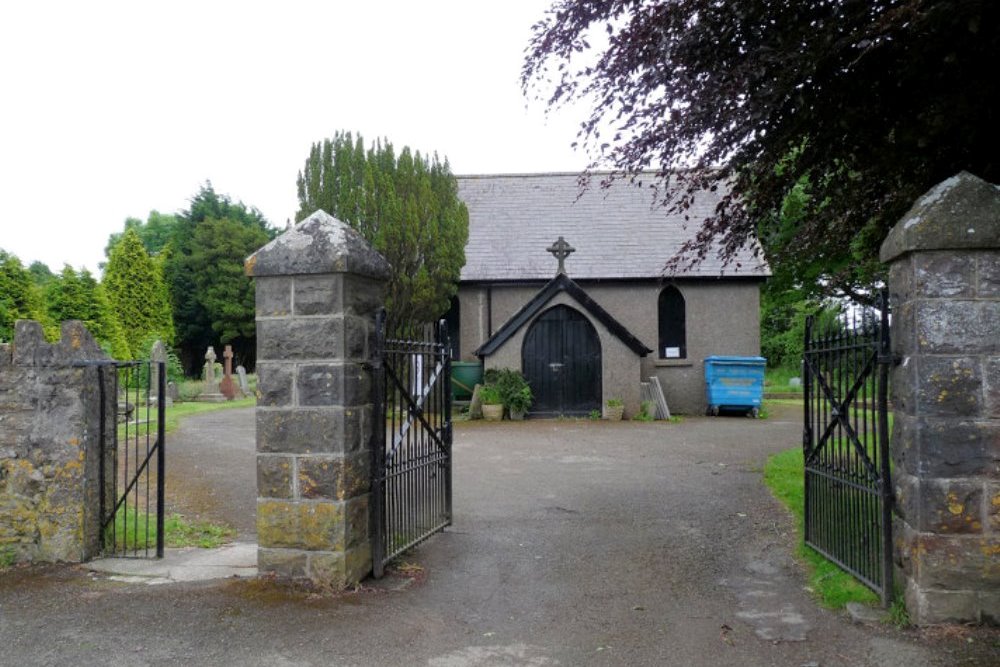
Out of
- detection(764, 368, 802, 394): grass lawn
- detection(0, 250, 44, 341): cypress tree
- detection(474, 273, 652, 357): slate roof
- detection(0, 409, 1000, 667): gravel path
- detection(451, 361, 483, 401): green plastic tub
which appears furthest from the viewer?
detection(764, 368, 802, 394): grass lawn

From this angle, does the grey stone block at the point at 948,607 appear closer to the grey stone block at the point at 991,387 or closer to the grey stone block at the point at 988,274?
the grey stone block at the point at 991,387

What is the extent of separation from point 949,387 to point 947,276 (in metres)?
0.66

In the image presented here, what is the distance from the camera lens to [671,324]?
70.0 ft

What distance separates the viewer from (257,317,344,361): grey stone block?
5.29 m

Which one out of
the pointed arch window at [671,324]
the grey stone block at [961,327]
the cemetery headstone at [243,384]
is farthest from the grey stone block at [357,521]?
the cemetery headstone at [243,384]

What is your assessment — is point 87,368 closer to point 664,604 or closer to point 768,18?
point 664,604

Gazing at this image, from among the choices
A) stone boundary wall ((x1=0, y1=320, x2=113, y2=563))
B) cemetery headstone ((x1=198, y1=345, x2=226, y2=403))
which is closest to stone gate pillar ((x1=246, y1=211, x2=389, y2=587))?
stone boundary wall ((x1=0, y1=320, x2=113, y2=563))

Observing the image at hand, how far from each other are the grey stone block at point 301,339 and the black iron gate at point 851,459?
11.7 ft

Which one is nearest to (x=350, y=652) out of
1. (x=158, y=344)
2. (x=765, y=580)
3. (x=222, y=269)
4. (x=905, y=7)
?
(x=765, y=580)

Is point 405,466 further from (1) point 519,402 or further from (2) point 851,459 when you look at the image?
(1) point 519,402

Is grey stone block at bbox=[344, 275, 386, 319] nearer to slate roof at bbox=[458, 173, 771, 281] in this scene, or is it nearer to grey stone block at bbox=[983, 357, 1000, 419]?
grey stone block at bbox=[983, 357, 1000, 419]

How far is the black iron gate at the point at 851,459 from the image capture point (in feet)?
16.1

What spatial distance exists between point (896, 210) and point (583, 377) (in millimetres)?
11606

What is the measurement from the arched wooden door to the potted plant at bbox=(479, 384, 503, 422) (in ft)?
3.23
